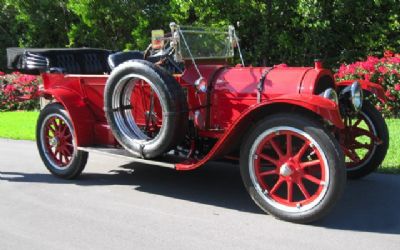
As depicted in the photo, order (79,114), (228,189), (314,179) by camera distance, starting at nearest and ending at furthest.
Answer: (314,179), (228,189), (79,114)

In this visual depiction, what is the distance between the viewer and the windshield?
5.06m

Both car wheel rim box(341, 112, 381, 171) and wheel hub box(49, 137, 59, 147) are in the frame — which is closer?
car wheel rim box(341, 112, 381, 171)

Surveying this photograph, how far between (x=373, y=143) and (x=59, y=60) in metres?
4.06

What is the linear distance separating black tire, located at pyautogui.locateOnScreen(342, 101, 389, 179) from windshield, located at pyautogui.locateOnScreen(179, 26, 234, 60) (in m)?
1.65

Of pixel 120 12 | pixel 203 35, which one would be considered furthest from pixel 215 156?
pixel 120 12

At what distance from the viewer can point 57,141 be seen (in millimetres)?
5809

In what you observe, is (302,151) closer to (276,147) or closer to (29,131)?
(276,147)

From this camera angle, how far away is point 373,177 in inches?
213

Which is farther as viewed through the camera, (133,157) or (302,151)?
(133,157)

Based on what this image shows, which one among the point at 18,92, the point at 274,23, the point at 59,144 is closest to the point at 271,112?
the point at 59,144

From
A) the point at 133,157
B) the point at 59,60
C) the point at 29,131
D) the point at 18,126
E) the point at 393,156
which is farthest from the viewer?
the point at 18,126

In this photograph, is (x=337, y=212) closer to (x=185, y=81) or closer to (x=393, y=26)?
(x=185, y=81)

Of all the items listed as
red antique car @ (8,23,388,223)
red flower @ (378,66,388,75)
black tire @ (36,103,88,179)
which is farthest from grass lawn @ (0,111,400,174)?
Answer: black tire @ (36,103,88,179)

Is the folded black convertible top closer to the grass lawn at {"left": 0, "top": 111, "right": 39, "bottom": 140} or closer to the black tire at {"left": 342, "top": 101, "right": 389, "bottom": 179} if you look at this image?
the grass lawn at {"left": 0, "top": 111, "right": 39, "bottom": 140}
